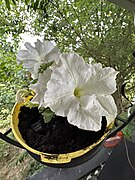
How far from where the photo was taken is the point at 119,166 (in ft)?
3.40

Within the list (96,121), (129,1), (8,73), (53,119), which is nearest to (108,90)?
(96,121)

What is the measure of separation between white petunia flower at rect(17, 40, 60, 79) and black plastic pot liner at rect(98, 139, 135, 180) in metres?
0.63

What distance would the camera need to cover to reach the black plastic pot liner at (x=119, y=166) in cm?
101

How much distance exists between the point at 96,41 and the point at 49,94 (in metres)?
1.39

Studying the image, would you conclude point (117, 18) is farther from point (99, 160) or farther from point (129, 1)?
point (99, 160)

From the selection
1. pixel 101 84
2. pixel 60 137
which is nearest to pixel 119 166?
pixel 60 137

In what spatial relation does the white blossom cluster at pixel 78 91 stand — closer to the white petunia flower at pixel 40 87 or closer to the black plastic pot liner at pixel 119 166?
the white petunia flower at pixel 40 87

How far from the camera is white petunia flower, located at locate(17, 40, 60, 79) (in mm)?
538

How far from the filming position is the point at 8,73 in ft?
4.92

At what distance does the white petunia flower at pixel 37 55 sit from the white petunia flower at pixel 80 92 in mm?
72

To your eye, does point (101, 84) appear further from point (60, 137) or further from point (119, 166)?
point (119, 166)

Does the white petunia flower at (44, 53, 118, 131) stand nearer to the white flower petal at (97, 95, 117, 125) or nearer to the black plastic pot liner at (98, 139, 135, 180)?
the white flower petal at (97, 95, 117, 125)

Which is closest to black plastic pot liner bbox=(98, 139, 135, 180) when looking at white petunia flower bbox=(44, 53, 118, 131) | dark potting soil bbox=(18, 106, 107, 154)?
dark potting soil bbox=(18, 106, 107, 154)

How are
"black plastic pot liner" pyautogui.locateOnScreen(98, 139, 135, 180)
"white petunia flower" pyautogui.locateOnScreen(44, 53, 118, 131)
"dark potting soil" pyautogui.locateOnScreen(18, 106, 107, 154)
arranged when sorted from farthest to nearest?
1. "black plastic pot liner" pyautogui.locateOnScreen(98, 139, 135, 180)
2. "dark potting soil" pyautogui.locateOnScreen(18, 106, 107, 154)
3. "white petunia flower" pyautogui.locateOnScreen(44, 53, 118, 131)
